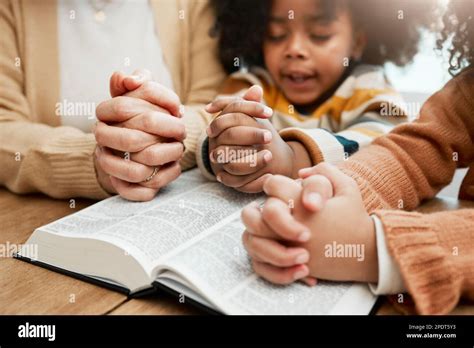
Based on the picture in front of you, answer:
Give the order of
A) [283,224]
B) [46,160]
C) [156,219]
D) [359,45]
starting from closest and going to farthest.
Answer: [283,224], [156,219], [46,160], [359,45]

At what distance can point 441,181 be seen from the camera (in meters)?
0.68

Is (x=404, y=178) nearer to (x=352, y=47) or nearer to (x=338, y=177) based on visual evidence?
(x=338, y=177)

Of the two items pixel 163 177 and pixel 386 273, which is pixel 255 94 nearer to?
pixel 163 177

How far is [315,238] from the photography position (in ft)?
1.35

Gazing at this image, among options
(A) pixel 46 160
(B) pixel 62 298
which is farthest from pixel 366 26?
(B) pixel 62 298

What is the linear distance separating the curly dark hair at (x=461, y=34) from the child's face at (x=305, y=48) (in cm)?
21

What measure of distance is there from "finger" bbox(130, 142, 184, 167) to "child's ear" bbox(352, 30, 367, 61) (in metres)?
0.55

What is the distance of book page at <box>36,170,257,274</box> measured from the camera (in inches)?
18.0

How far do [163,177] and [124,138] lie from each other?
0.07m

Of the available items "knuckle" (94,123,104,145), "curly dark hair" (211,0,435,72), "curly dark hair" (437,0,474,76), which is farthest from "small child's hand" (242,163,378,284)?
"curly dark hair" (211,0,435,72)

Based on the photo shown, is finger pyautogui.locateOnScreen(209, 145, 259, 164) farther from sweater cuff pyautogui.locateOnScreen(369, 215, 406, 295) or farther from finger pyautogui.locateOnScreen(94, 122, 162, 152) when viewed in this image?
sweater cuff pyautogui.locateOnScreen(369, 215, 406, 295)

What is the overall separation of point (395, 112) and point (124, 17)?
22.4 inches

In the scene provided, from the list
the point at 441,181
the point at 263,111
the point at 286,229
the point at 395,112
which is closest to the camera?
the point at 286,229
